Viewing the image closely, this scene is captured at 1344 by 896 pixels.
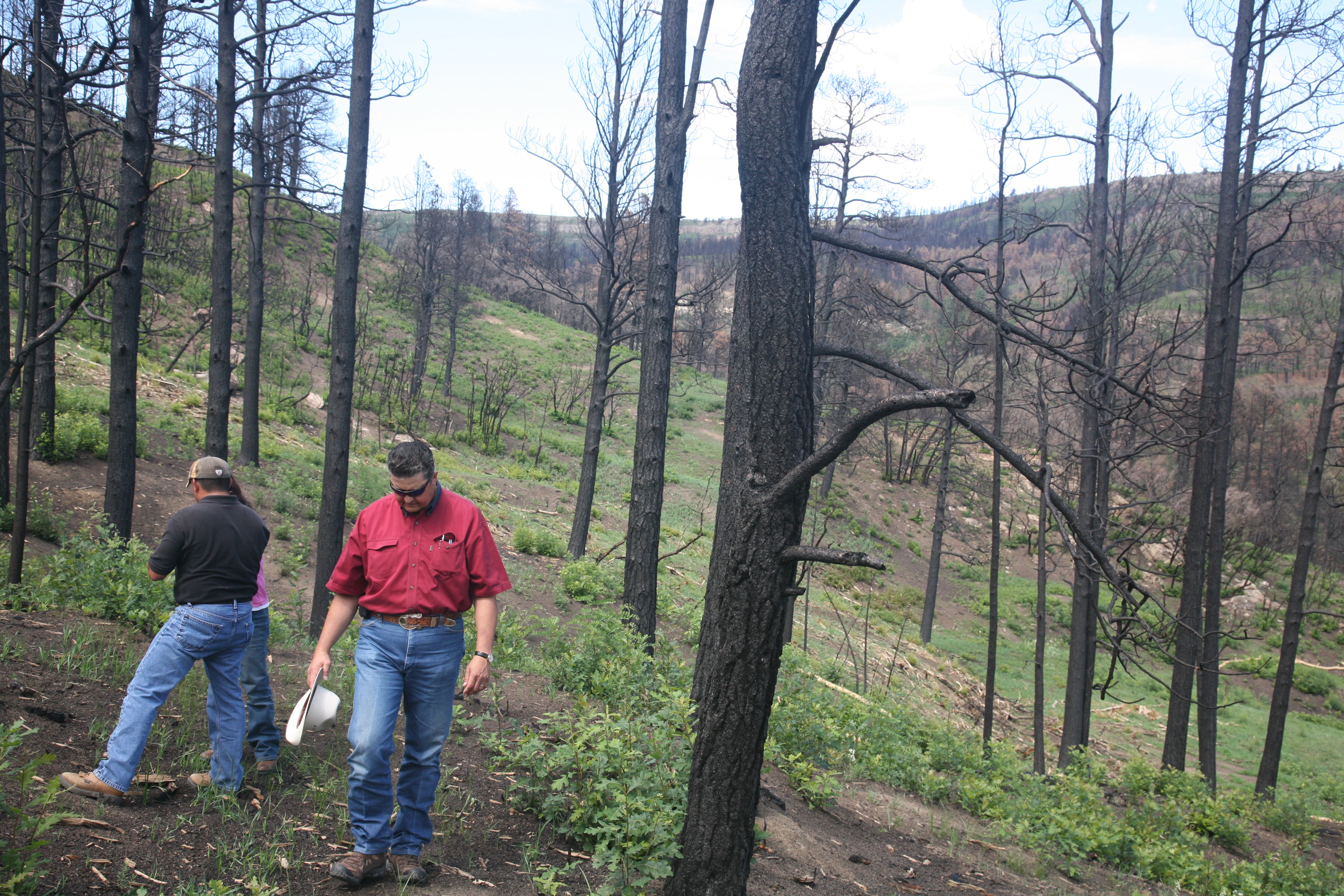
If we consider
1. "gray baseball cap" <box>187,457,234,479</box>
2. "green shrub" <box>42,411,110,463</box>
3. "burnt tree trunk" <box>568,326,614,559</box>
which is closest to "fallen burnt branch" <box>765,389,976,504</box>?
"gray baseball cap" <box>187,457,234,479</box>

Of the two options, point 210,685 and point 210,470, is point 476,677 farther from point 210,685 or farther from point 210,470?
point 210,470

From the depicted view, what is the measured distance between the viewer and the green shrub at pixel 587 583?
10508 millimetres

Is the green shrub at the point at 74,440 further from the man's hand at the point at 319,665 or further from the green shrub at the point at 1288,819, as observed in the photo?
the green shrub at the point at 1288,819

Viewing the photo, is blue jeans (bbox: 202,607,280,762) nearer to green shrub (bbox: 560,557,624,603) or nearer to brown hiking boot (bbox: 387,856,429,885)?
brown hiking boot (bbox: 387,856,429,885)

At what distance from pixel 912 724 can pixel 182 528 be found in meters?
8.32

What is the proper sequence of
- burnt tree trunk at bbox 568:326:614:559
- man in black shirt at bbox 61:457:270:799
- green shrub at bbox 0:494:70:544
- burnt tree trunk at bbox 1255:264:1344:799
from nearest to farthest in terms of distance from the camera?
1. man in black shirt at bbox 61:457:270:799
2. green shrub at bbox 0:494:70:544
3. burnt tree trunk at bbox 1255:264:1344:799
4. burnt tree trunk at bbox 568:326:614:559

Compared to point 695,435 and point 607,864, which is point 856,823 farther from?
point 695,435

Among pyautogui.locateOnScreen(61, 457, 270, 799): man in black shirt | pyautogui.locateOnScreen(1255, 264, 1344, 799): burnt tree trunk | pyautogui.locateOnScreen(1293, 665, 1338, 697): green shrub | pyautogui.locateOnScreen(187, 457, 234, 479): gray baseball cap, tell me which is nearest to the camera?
pyautogui.locateOnScreen(61, 457, 270, 799): man in black shirt

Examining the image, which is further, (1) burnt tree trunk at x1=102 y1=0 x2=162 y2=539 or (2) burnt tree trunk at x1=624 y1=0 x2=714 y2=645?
(2) burnt tree trunk at x1=624 y1=0 x2=714 y2=645

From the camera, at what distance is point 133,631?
6.18 m

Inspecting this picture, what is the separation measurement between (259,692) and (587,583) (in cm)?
621

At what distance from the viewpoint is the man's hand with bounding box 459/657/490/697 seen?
352 centimetres

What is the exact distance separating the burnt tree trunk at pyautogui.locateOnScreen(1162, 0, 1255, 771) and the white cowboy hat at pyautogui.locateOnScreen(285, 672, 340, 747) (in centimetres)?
1139

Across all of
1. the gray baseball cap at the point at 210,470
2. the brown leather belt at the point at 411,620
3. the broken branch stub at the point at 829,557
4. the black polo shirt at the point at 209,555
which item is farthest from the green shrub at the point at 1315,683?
the gray baseball cap at the point at 210,470
